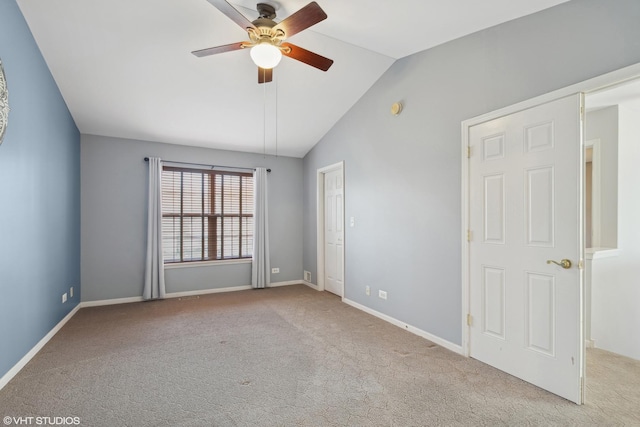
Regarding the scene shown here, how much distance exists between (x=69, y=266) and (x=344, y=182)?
3852mm

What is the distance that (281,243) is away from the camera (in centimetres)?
577

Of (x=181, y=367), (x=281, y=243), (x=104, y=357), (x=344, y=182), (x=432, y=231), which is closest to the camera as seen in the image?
(x=181, y=367)

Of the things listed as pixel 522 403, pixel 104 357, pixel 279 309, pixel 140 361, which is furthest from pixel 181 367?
pixel 522 403

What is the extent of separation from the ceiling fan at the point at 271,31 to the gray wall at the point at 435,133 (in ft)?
4.41

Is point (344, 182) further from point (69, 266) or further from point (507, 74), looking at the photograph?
point (69, 266)

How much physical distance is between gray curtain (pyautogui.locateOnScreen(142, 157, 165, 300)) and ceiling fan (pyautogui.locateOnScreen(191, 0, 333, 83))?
2.81 m

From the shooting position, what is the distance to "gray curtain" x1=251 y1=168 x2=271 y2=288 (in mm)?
5422

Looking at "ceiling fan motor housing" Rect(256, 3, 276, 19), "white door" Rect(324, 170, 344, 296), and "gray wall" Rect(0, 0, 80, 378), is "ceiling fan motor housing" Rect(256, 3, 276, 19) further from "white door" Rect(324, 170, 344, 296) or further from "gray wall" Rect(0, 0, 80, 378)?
"white door" Rect(324, 170, 344, 296)

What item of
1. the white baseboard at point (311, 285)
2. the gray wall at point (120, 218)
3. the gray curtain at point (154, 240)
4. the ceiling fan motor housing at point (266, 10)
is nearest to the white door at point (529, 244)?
the ceiling fan motor housing at point (266, 10)

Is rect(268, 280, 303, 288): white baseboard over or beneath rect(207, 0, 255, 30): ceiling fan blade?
beneath

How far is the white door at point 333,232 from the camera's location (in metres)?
4.90

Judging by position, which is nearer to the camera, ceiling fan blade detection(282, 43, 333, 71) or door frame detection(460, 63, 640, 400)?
door frame detection(460, 63, 640, 400)

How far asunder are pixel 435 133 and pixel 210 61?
8.34 ft

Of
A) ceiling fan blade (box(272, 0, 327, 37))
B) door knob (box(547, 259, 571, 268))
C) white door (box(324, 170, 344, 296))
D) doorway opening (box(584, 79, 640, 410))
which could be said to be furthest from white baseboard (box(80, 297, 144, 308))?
A: doorway opening (box(584, 79, 640, 410))
